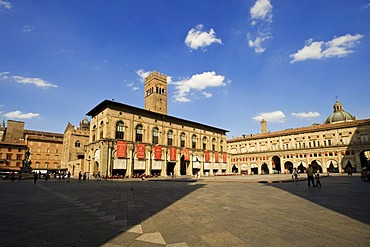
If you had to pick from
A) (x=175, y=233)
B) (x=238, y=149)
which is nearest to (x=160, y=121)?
(x=238, y=149)

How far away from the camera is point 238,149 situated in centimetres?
7219

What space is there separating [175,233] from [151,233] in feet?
1.85

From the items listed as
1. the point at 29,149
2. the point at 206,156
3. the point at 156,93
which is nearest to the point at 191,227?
the point at 206,156

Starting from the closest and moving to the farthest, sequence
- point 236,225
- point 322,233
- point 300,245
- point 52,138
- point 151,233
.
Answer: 1. point 300,245
2. point 322,233
3. point 151,233
4. point 236,225
5. point 52,138

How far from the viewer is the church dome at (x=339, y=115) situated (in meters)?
66.9

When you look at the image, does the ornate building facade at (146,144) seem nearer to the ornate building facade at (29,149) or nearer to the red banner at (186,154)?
the red banner at (186,154)

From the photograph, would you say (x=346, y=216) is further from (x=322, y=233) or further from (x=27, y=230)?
(x=27, y=230)

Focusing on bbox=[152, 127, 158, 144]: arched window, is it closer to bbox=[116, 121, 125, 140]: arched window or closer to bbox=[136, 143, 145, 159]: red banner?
bbox=[136, 143, 145, 159]: red banner

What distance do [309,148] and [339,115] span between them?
68.9 ft

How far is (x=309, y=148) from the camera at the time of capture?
57312mm

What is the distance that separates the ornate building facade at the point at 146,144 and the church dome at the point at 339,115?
3889 cm

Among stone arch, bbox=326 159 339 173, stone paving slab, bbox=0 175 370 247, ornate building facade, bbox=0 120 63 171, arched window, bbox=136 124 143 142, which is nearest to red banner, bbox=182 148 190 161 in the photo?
arched window, bbox=136 124 143 142

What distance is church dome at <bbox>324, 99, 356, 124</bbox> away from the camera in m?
66.9

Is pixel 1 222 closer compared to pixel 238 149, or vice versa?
pixel 1 222
